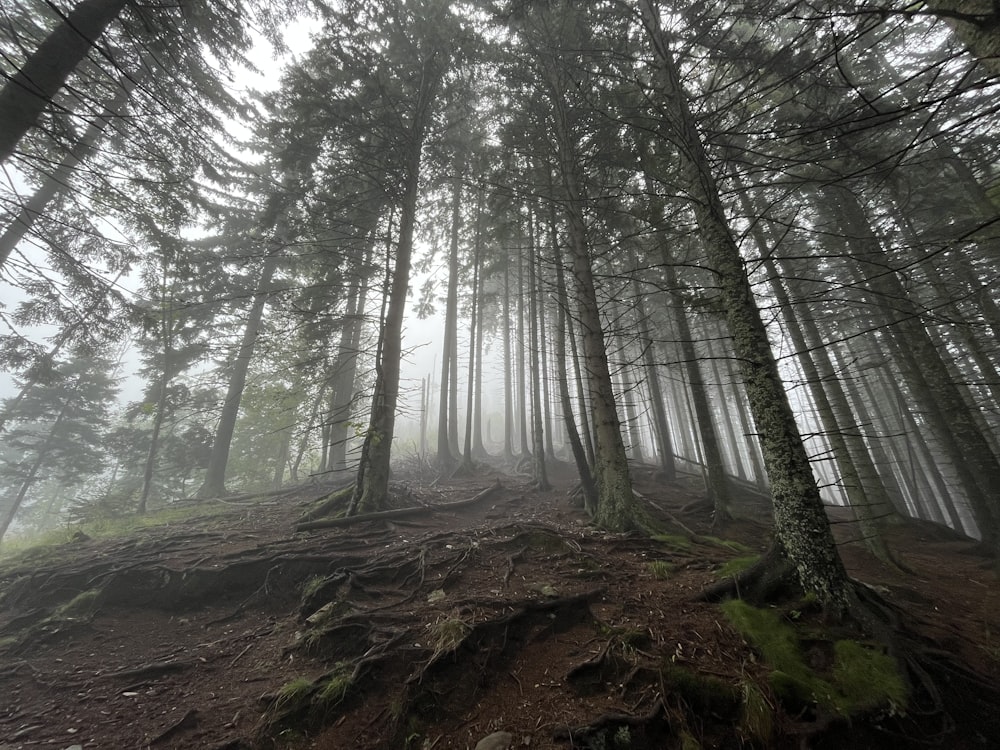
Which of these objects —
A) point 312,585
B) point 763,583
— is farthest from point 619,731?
point 312,585

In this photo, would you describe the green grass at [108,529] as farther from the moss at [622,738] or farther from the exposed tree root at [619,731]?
the moss at [622,738]

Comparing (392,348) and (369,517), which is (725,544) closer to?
(369,517)

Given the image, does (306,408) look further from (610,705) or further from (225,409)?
(610,705)

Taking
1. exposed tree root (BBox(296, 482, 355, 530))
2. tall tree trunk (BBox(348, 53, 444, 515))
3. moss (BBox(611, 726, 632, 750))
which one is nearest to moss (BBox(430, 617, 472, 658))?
moss (BBox(611, 726, 632, 750))

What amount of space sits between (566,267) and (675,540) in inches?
186

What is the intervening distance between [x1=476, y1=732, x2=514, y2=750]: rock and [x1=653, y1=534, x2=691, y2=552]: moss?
3.50m

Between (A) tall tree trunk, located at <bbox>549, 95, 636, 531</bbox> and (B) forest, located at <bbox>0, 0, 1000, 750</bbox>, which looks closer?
(B) forest, located at <bbox>0, 0, 1000, 750</bbox>

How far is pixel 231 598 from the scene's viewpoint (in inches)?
211

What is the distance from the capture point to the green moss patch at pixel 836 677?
8.30 feet

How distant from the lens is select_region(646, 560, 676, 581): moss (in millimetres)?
4414

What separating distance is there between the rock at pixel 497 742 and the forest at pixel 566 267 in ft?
0.80

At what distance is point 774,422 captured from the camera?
347 centimetres

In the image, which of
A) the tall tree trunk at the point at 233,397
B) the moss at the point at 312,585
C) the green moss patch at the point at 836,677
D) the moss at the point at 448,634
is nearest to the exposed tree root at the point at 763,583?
the green moss patch at the point at 836,677

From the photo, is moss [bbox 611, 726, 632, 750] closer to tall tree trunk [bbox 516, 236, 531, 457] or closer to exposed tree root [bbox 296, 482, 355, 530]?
exposed tree root [bbox 296, 482, 355, 530]
